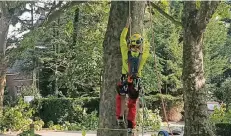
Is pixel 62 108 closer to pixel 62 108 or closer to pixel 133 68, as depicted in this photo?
pixel 62 108

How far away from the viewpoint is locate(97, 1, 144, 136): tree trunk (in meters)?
6.73

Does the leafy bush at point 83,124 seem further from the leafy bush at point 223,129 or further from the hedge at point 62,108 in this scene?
the leafy bush at point 223,129

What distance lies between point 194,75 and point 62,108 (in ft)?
39.5

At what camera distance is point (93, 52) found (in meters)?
21.2

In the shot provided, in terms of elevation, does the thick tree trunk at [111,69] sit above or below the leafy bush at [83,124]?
above

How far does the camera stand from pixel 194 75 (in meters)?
9.40

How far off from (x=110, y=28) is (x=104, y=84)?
3.28 ft

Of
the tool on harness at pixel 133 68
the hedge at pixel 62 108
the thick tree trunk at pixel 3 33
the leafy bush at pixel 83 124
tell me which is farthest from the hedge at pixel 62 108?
the tool on harness at pixel 133 68

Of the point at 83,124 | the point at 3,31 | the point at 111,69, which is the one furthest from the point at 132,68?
the point at 83,124

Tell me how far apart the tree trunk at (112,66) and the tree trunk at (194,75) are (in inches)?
115

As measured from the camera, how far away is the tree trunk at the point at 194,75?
938 centimetres

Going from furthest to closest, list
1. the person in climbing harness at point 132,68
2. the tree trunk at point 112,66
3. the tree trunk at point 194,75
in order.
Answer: the tree trunk at point 194,75 → the tree trunk at point 112,66 → the person in climbing harness at point 132,68

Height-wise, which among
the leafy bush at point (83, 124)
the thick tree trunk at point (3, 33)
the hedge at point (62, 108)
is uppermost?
the thick tree trunk at point (3, 33)

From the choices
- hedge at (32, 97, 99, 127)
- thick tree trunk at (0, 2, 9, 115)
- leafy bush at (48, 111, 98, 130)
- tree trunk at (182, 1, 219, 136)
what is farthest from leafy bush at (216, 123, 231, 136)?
hedge at (32, 97, 99, 127)
